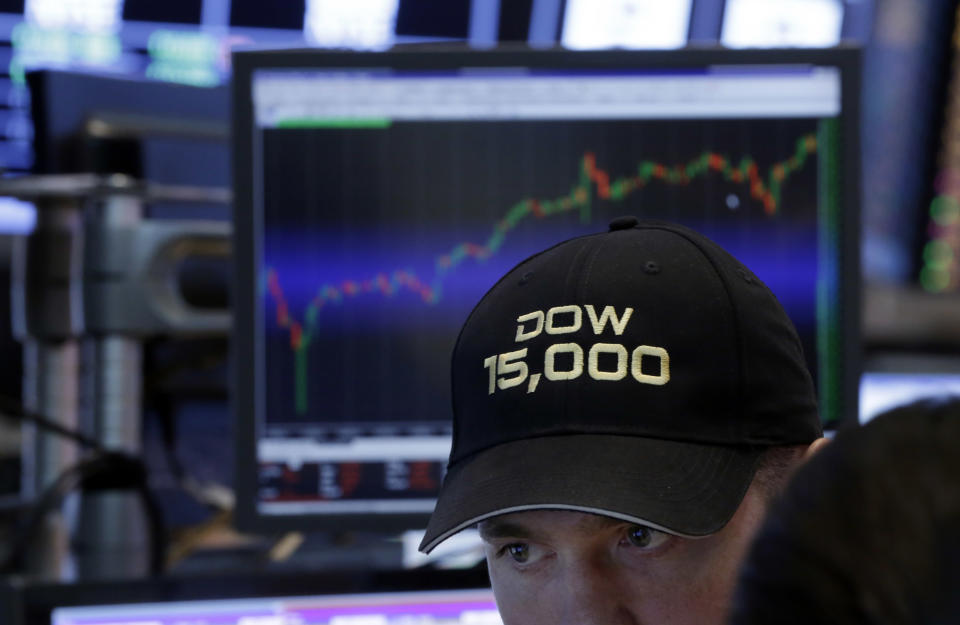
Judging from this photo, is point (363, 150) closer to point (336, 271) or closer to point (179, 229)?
point (336, 271)

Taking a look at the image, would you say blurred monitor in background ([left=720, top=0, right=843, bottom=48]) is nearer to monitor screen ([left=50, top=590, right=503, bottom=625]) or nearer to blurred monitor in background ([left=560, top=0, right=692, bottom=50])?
blurred monitor in background ([left=560, top=0, right=692, bottom=50])

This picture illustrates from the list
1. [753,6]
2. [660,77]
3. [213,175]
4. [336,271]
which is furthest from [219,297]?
[753,6]

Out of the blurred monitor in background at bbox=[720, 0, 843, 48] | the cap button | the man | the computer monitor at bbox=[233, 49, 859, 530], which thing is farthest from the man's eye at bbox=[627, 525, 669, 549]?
the blurred monitor in background at bbox=[720, 0, 843, 48]

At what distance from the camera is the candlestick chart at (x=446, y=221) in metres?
1.07

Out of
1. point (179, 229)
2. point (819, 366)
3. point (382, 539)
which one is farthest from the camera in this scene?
point (382, 539)

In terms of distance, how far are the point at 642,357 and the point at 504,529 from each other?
0.12m

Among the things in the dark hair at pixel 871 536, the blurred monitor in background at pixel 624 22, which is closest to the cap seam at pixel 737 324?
the dark hair at pixel 871 536

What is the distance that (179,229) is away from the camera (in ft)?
3.94

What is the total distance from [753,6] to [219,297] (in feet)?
5.12

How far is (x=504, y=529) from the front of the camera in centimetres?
68

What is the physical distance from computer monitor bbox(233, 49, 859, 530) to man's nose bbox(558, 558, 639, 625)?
0.41 meters

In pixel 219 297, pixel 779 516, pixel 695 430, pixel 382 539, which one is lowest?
pixel 382 539

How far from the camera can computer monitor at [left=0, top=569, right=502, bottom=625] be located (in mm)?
876

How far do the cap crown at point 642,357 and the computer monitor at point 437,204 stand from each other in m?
0.36
